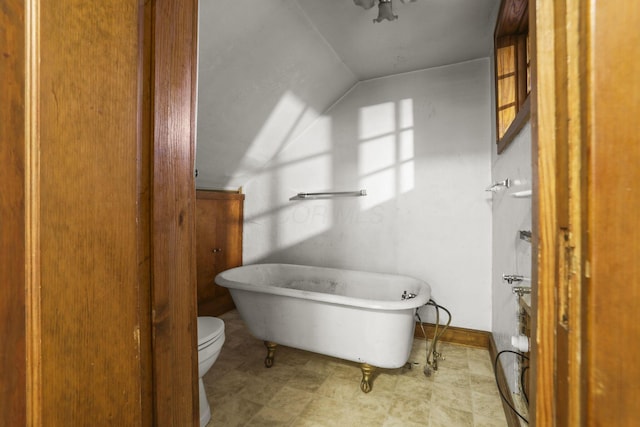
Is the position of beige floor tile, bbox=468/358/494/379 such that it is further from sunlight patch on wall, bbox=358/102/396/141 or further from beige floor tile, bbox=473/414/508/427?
→ sunlight patch on wall, bbox=358/102/396/141

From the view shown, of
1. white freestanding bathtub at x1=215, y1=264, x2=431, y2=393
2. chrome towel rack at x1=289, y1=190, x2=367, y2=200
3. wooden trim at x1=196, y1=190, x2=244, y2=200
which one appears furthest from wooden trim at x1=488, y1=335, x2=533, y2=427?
wooden trim at x1=196, y1=190, x2=244, y2=200

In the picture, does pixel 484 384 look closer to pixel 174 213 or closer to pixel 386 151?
pixel 386 151

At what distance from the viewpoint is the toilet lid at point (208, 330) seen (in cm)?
138

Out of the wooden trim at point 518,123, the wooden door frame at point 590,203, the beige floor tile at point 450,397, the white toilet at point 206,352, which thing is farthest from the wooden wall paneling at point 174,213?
the beige floor tile at point 450,397

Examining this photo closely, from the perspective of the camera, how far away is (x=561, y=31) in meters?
0.28

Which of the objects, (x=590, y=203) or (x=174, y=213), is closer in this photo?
(x=590, y=203)

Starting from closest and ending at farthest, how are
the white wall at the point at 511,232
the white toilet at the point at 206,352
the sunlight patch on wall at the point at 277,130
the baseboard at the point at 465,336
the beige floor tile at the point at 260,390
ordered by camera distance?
the white wall at the point at 511,232
the white toilet at the point at 206,352
the beige floor tile at the point at 260,390
the baseboard at the point at 465,336
the sunlight patch on wall at the point at 277,130

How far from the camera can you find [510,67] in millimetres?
1693

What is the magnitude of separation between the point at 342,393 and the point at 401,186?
1610mm

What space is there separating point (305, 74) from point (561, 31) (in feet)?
6.93

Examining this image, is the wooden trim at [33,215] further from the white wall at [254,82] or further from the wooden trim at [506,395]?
the wooden trim at [506,395]

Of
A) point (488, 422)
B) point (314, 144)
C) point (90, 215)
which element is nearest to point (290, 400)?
point (488, 422)

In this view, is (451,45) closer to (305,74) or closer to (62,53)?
(305,74)

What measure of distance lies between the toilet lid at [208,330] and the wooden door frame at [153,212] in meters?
0.80
